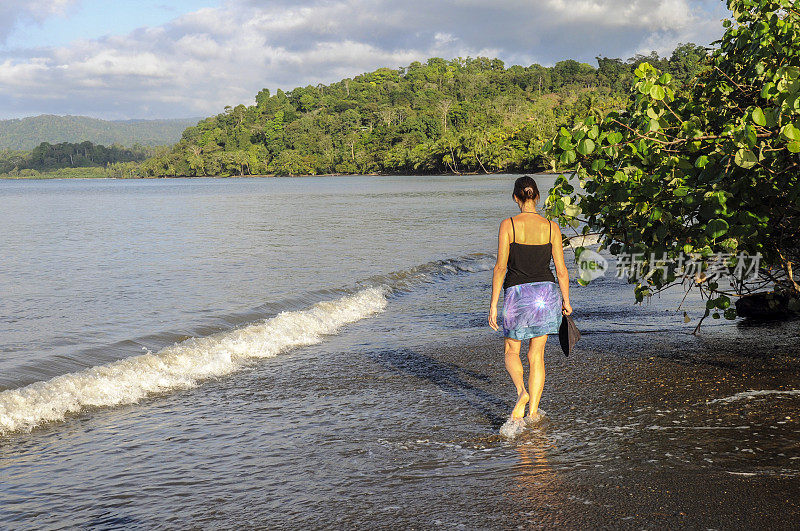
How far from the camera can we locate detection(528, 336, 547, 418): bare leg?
555cm

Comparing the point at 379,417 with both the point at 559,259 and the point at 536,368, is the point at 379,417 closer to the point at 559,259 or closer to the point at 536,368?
the point at 536,368

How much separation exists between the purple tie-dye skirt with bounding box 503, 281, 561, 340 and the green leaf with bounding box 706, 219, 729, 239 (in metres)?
1.75

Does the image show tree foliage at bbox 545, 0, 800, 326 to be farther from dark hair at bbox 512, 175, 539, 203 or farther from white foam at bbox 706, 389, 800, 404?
white foam at bbox 706, 389, 800, 404

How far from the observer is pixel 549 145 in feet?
21.4

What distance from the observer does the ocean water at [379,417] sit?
4.27 metres

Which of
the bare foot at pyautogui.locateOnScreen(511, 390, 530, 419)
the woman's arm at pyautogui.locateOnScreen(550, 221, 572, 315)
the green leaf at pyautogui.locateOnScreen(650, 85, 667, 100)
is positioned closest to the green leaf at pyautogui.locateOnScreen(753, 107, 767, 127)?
the green leaf at pyautogui.locateOnScreen(650, 85, 667, 100)

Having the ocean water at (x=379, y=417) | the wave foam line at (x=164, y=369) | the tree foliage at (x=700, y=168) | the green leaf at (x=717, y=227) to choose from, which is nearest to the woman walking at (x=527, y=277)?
the ocean water at (x=379, y=417)

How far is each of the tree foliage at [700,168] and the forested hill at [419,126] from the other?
96.9 m

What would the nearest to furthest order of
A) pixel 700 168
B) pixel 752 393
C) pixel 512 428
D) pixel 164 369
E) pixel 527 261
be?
pixel 527 261 → pixel 512 428 → pixel 752 393 → pixel 700 168 → pixel 164 369

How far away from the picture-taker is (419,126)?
5650 inches

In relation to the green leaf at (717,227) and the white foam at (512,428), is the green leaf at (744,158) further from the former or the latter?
the white foam at (512,428)

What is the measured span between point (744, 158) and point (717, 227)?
2.29 ft

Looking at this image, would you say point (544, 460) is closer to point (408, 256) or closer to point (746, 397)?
point (746, 397)

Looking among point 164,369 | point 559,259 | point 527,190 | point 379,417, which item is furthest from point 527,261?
point 164,369
